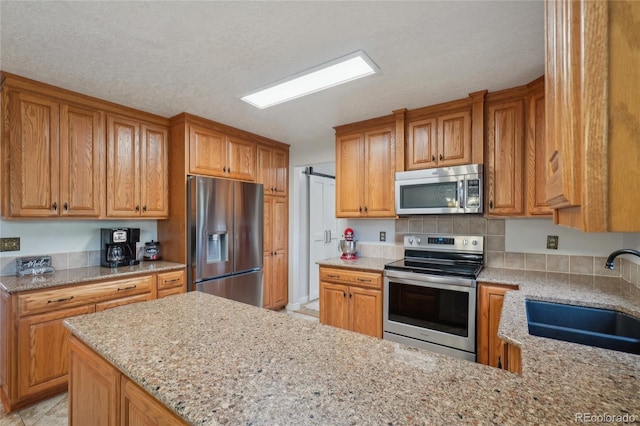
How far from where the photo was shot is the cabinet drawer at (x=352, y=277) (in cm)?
272

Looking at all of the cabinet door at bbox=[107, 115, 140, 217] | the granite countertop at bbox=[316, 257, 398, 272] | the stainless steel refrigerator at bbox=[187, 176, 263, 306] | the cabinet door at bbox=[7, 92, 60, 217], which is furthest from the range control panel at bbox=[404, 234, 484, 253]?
the cabinet door at bbox=[7, 92, 60, 217]

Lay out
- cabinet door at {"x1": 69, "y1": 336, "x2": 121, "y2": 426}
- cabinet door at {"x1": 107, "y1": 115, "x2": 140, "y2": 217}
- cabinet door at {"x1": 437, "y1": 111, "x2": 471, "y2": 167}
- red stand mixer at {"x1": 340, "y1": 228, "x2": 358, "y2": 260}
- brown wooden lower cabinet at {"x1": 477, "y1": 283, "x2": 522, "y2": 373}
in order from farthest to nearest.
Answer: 1. red stand mixer at {"x1": 340, "y1": 228, "x2": 358, "y2": 260}
2. cabinet door at {"x1": 107, "y1": 115, "x2": 140, "y2": 217}
3. cabinet door at {"x1": 437, "y1": 111, "x2": 471, "y2": 167}
4. brown wooden lower cabinet at {"x1": 477, "y1": 283, "x2": 522, "y2": 373}
5. cabinet door at {"x1": 69, "y1": 336, "x2": 121, "y2": 426}

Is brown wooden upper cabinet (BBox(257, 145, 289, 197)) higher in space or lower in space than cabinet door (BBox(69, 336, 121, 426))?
higher

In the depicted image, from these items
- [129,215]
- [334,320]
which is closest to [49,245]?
[129,215]

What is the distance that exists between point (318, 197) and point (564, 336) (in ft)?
11.7

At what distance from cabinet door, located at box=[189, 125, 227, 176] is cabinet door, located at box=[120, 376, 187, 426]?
93.3 inches

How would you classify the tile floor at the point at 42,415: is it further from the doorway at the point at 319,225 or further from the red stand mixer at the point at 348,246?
the doorway at the point at 319,225

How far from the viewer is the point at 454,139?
2.64 meters

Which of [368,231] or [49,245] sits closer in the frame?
[49,245]

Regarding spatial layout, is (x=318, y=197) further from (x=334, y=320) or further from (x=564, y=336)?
(x=564, y=336)

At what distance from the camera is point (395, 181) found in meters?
2.89

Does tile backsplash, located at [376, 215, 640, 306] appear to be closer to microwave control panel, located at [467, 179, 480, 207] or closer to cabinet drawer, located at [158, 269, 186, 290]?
microwave control panel, located at [467, 179, 480, 207]

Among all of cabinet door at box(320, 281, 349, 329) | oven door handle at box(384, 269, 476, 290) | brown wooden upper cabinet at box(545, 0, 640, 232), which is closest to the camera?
brown wooden upper cabinet at box(545, 0, 640, 232)

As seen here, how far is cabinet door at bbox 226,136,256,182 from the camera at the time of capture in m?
3.40
